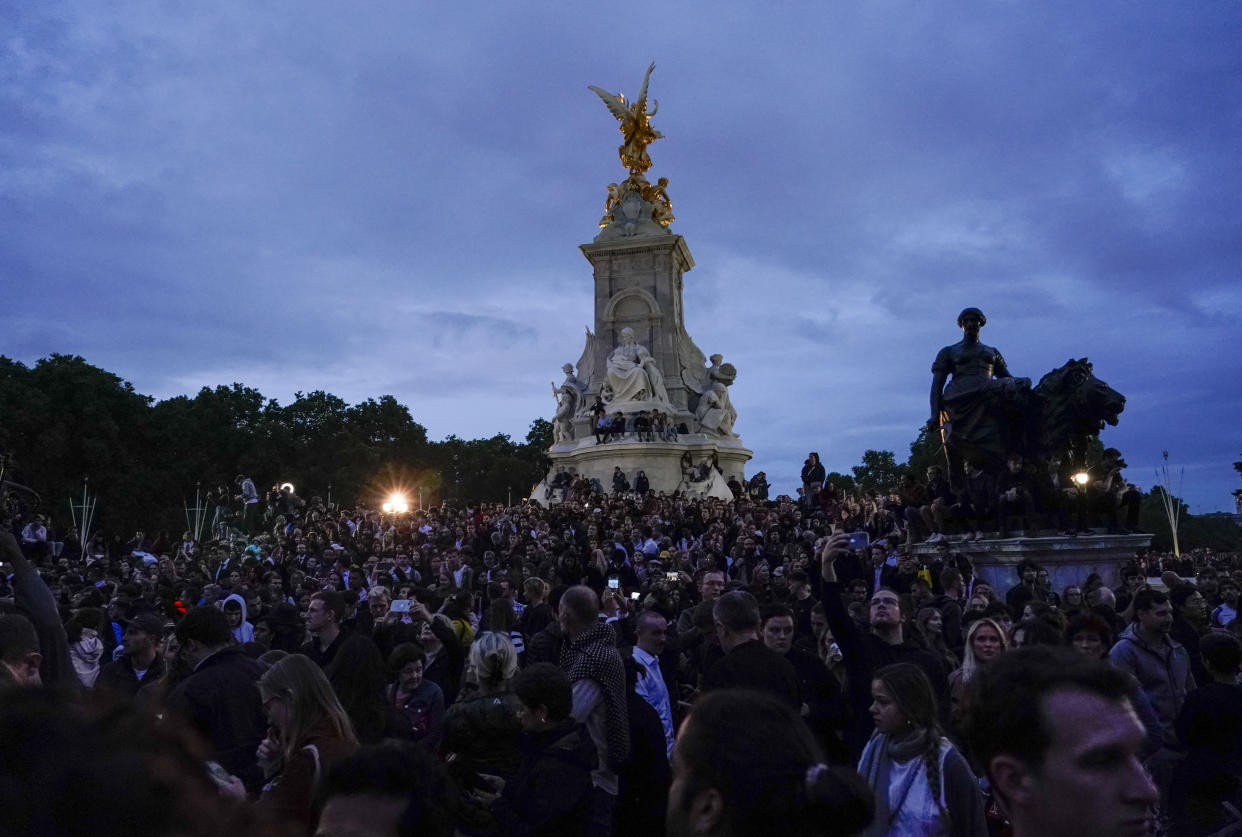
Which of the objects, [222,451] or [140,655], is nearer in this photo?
[140,655]

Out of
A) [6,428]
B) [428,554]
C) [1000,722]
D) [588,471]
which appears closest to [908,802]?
[1000,722]

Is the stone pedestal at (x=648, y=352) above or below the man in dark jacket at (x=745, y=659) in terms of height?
above

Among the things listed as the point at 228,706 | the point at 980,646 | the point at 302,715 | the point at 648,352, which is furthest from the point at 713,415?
the point at 302,715

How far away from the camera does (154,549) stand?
22359mm

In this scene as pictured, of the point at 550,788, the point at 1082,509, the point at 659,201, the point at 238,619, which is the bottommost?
the point at 550,788

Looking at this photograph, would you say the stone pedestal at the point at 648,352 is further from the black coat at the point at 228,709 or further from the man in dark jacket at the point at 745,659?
the black coat at the point at 228,709

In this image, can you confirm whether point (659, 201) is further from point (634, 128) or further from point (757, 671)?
point (757, 671)

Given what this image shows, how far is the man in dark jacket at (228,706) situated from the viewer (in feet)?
13.5

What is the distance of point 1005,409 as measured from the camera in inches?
539

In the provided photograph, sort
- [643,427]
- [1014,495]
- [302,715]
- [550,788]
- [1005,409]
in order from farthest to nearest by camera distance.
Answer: [643,427] < [1005,409] < [1014,495] < [550,788] < [302,715]

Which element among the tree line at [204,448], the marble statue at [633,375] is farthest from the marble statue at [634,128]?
the tree line at [204,448]

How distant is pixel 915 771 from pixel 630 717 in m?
1.65

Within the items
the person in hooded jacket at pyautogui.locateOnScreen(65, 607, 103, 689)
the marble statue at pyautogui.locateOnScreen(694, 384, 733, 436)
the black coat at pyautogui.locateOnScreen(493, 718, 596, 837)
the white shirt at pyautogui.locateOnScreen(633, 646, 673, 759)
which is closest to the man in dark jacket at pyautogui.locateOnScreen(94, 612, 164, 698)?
the person in hooded jacket at pyautogui.locateOnScreen(65, 607, 103, 689)

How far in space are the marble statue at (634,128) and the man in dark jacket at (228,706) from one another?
4321cm
